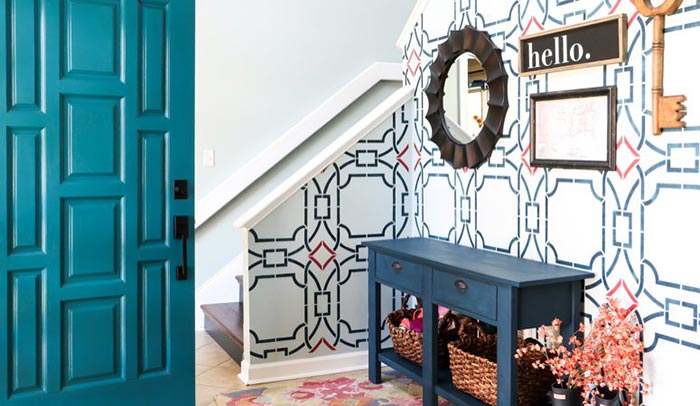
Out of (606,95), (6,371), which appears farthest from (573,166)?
(6,371)

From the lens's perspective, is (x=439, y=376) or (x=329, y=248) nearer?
(x=439, y=376)

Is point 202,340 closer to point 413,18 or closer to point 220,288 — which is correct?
point 220,288

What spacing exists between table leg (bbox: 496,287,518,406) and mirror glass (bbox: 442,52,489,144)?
1115 mm

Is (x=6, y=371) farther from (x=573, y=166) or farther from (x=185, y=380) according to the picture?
(x=573, y=166)

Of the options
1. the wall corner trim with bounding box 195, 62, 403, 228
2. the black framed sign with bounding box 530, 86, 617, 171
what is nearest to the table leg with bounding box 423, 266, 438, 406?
the black framed sign with bounding box 530, 86, 617, 171

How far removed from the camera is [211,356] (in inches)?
177

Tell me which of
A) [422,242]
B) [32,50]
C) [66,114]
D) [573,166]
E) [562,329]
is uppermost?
[32,50]

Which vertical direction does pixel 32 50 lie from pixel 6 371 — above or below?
above

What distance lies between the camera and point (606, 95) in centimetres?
294

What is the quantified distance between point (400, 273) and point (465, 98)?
977mm

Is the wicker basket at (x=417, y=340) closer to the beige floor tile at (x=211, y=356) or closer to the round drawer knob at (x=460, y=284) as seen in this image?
the round drawer knob at (x=460, y=284)

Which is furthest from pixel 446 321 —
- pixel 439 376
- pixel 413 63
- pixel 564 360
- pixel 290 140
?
pixel 290 140

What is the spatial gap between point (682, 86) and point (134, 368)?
8.22 feet

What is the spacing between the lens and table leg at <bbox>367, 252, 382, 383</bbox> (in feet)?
13.2
